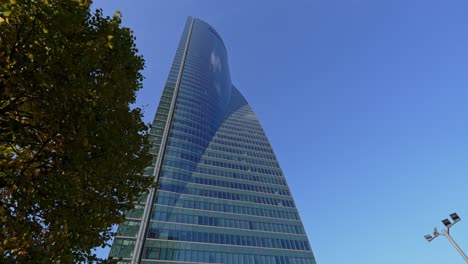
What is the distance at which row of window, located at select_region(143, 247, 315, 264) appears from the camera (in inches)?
1763

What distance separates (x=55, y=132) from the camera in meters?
6.87

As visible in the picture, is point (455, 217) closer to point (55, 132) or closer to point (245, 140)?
point (55, 132)

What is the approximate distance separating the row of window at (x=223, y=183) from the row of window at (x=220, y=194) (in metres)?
2.16

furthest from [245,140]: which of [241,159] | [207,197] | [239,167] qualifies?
[207,197]

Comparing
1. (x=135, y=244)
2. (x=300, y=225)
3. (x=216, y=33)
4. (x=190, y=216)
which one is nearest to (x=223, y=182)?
(x=190, y=216)

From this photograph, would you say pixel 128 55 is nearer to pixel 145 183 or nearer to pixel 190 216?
pixel 145 183

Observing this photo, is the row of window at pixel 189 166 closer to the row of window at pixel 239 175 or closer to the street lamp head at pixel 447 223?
the row of window at pixel 239 175

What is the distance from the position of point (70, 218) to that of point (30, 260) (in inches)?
56.2

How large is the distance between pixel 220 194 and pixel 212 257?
17.0m

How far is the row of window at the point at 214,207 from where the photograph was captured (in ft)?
181

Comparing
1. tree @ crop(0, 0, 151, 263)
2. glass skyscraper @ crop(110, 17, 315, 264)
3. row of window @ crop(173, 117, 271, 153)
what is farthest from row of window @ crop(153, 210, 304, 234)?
tree @ crop(0, 0, 151, 263)

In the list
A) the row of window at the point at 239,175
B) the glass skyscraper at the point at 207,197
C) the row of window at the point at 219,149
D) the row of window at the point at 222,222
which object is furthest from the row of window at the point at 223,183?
the row of window at the point at 222,222

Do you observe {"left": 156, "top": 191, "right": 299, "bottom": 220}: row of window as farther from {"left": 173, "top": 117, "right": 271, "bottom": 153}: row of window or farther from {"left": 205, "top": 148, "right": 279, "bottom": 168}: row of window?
{"left": 173, "top": 117, "right": 271, "bottom": 153}: row of window

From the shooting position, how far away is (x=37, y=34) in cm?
654
